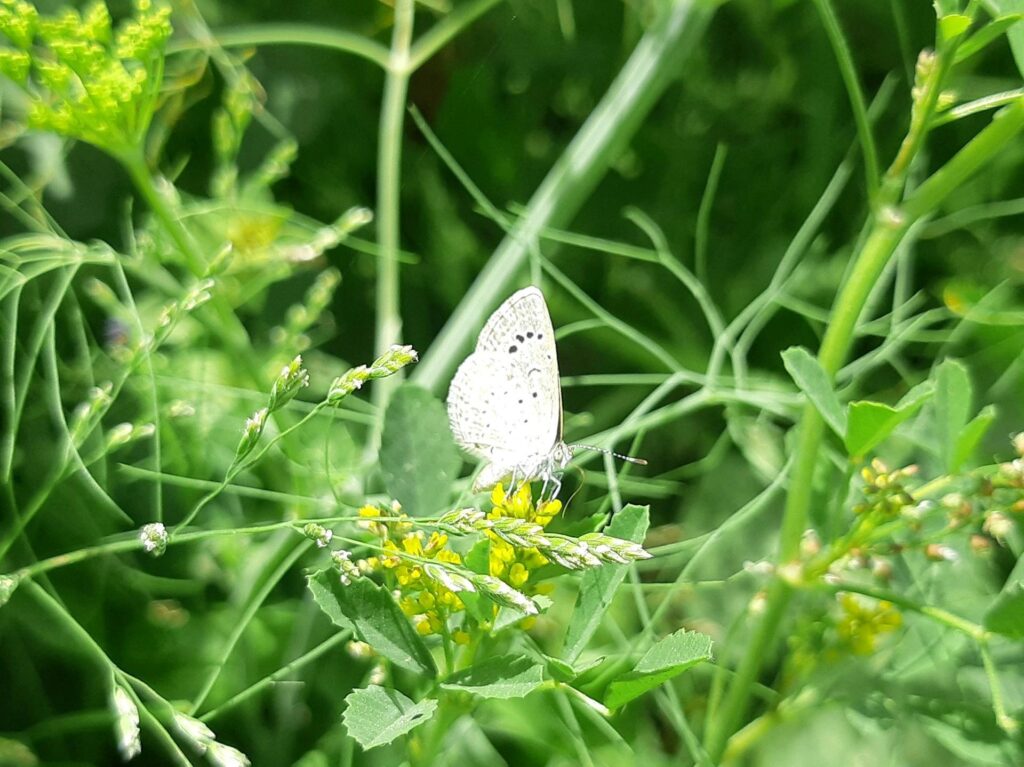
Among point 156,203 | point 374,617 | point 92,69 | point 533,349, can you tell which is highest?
point 92,69

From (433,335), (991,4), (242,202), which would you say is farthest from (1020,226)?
(242,202)

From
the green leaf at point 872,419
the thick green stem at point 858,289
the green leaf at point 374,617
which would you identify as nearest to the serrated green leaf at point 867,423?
the green leaf at point 872,419

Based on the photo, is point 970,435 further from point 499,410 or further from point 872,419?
point 499,410

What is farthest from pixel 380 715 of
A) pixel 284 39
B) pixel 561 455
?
pixel 284 39

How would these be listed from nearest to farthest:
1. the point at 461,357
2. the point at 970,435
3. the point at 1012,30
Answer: the point at 970,435 → the point at 1012,30 → the point at 461,357

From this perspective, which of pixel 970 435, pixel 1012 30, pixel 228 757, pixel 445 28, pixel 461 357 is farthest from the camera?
pixel 445 28

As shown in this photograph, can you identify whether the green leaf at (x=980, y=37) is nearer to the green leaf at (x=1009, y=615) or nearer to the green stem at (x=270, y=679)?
the green leaf at (x=1009, y=615)

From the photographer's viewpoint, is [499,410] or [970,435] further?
[499,410]

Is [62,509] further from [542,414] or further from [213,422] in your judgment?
[542,414]
